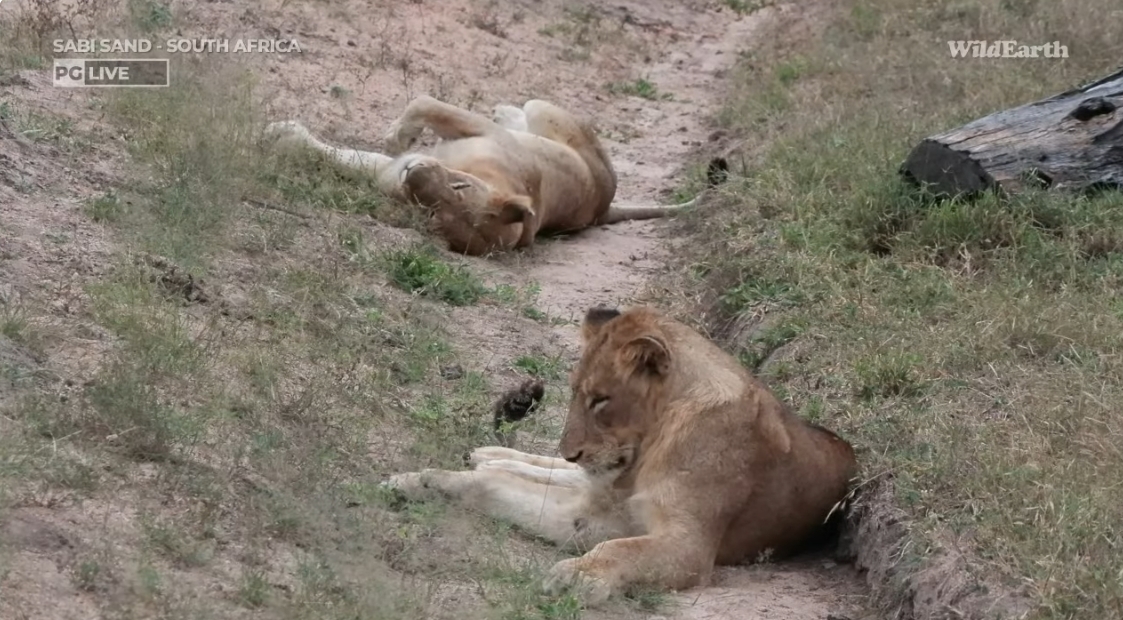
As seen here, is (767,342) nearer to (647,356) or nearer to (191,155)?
(647,356)

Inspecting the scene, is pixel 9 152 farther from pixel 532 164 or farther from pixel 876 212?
pixel 876 212

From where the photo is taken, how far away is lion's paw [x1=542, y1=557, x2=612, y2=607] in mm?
5246

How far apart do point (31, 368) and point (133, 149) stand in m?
3.07

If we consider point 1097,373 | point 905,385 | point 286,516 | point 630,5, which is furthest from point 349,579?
point 630,5

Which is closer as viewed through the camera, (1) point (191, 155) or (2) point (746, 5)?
(1) point (191, 155)

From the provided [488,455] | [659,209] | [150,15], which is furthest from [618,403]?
[150,15]

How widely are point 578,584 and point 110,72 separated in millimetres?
5720

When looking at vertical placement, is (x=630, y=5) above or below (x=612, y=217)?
above

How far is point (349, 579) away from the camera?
15.7ft

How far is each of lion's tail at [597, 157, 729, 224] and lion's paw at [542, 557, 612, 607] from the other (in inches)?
227

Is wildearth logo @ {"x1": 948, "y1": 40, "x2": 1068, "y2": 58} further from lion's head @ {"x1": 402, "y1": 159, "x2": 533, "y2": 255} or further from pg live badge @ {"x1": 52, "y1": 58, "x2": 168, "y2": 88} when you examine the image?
pg live badge @ {"x1": 52, "y1": 58, "x2": 168, "y2": 88}

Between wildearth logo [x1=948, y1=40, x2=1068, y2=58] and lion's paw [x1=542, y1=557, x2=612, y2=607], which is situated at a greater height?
wildearth logo [x1=948, y1=40, x2=1068, y2=58]

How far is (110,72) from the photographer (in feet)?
31.7

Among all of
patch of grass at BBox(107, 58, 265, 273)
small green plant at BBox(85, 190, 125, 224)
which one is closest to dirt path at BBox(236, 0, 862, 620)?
patch of grass at BBox(107, 58, 265, 273)
